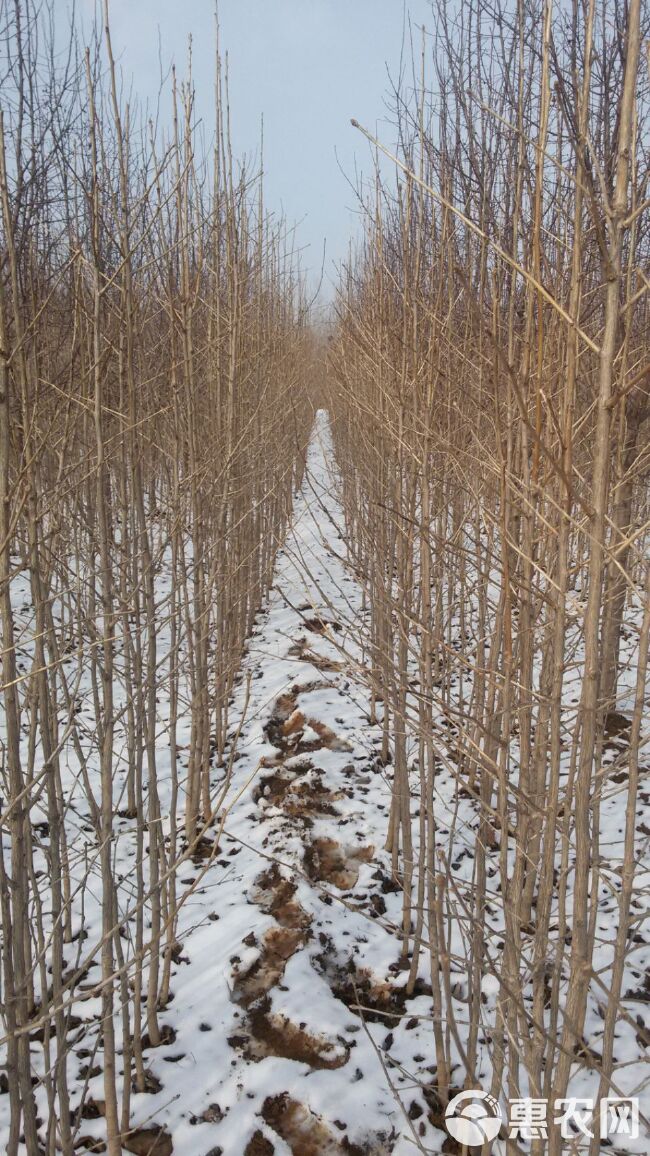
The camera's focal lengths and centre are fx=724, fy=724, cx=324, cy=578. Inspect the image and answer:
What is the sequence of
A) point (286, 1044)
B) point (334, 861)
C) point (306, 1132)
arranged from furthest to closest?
point (334, 861), point (286, 1044), point (306, 1132)

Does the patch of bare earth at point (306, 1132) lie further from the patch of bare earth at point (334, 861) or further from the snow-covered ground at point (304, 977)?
the patch of bare earth at point (334, 861)

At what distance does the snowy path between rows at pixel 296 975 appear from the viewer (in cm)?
237

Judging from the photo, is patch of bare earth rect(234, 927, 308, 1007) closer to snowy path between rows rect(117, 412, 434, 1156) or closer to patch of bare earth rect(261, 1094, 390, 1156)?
snowy path between rows rect(117, 412, 434, 1156)

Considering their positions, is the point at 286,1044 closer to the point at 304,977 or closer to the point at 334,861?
the point at 304,977

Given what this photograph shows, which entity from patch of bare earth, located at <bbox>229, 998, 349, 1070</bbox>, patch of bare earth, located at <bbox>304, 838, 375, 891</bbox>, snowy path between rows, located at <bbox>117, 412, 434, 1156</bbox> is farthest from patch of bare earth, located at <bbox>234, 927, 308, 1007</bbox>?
patch of bare earth, located at <bbox>304, 838, 375, 891</bbox>

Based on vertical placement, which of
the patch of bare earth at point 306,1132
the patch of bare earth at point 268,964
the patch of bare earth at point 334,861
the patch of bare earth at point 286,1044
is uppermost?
the patch of bare earth at point 334,861

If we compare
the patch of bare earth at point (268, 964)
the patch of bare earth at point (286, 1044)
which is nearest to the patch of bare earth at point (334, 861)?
the patch of bare earth at point (268, 964)

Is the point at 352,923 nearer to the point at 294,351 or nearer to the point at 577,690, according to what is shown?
the point at 577,690

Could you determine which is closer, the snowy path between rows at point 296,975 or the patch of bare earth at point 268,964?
the snowy path between rows at point 296,975

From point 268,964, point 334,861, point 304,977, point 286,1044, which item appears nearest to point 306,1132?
point 286,1044

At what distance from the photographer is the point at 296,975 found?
116 inches

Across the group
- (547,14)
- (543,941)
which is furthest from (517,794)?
(547,14)

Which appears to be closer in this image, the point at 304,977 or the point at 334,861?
the point at 304,977

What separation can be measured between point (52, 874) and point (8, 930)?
0.80 ft
